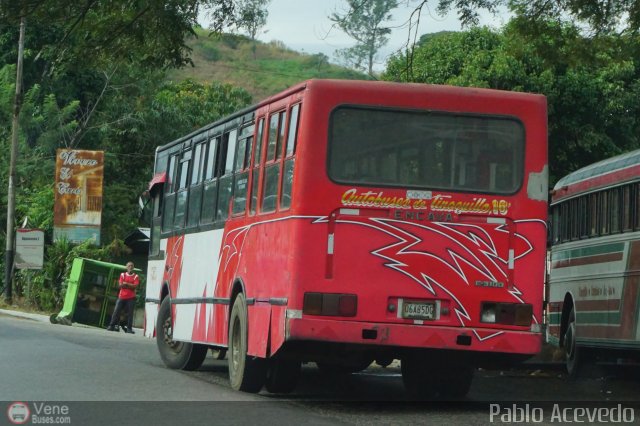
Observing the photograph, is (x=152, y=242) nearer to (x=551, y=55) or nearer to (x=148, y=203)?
(x=148, y=203)

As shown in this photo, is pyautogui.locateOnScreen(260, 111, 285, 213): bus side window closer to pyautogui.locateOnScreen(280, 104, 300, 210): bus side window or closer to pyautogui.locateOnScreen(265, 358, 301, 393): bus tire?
pyautogui.locateOnScreen(280, 104, 300, 210): bus side window

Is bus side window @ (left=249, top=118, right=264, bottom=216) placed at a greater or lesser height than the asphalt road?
greater

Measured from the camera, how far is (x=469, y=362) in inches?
519

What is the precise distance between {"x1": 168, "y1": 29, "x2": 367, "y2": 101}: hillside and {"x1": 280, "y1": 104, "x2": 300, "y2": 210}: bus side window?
444ft

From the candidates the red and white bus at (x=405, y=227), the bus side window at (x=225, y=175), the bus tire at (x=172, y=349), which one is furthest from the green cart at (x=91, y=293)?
the red and white bus at (x=405, y=227)

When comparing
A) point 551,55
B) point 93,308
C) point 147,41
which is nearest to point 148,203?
point 147,41

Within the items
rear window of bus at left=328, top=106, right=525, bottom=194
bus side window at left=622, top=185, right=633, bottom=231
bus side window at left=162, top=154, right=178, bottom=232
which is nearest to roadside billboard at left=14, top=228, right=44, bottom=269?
bus side window at left=162, top=154, right=178, bottom=232

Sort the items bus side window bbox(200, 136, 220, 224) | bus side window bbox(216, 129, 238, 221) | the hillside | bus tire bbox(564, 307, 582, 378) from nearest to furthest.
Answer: bus side window bbox(216, 129, 238, 221) → bus side window bbox(200, 136, 220, 224) → bus tire bbox(564, 307, 582, 378) → the hillside

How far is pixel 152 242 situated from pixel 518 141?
8.58 meters

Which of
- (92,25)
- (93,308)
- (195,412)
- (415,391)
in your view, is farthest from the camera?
(93,308)

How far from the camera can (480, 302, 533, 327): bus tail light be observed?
12750 mm

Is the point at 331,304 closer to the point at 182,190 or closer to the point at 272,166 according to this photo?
the point at 272,166

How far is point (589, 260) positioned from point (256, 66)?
146965mm

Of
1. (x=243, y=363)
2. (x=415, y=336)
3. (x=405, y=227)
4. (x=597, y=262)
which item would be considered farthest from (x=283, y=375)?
(x=597, y=262)
